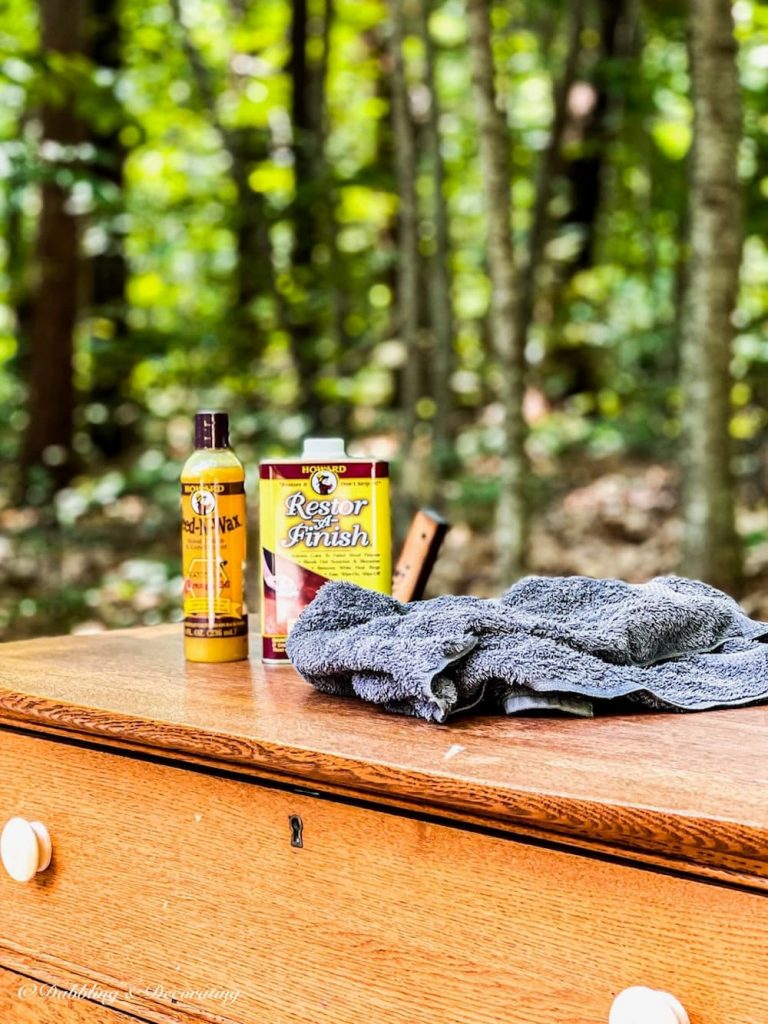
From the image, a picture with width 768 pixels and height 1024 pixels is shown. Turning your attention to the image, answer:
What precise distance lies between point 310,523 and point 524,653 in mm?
340

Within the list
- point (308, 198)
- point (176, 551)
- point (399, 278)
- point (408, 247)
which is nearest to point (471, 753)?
point (408, 247)

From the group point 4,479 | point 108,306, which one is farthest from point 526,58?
point 4,479

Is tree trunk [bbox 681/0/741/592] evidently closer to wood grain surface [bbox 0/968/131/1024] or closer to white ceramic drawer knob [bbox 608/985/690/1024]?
wood grain surface [bbox 0/968/131/1024]

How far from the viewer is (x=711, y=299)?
3.97 meters

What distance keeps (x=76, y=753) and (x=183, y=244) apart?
8005 mm

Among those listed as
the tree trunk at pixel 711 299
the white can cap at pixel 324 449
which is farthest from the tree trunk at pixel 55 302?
the white can cap at pixel 324 449

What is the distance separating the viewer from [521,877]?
908mm

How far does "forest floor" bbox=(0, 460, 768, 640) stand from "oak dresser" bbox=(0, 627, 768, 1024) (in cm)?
355

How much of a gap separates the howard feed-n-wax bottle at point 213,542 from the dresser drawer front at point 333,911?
218 millimetres

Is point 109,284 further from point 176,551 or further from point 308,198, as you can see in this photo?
point 176,551

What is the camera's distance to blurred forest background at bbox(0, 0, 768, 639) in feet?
14.8

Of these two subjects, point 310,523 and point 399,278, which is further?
point 399,278

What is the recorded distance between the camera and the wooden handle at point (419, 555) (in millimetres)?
1484

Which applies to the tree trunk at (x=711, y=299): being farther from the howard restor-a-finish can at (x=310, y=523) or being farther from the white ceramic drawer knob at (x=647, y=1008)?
the white ceramic drawer knob at (x=647, y=1008)
